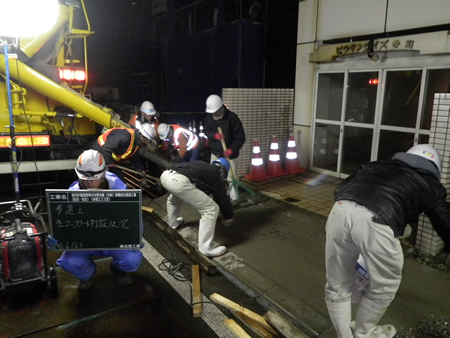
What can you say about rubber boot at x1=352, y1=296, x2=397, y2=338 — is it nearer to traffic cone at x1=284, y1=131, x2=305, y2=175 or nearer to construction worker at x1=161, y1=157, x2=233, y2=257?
construction worker at x1=161, y1=157, x2=233, y2=257

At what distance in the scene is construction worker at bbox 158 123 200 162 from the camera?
6191mm

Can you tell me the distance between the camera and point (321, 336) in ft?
10.3

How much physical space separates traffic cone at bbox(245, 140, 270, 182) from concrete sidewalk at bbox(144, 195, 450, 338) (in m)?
1.74

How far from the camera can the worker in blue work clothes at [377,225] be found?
267cm

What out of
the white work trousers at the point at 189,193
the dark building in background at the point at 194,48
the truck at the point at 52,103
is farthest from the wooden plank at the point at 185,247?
the dark building in background at the point at 194,48

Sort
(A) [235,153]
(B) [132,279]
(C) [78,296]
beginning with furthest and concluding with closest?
(A) [235,153], (B) [132,279], (C) [78,296]

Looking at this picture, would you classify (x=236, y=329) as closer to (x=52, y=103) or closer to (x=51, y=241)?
(x=51, y=241)

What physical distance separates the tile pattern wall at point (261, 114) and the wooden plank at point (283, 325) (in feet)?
16.4

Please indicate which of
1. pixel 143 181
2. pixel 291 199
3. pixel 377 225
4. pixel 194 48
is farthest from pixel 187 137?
pixel 194 48

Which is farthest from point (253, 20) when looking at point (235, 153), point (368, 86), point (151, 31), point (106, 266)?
point (106, 266)

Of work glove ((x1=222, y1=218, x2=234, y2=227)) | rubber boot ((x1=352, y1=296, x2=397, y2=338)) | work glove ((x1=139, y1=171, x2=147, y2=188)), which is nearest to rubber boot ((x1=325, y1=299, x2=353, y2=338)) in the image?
rubber boot ((x1=352, y1=296, x2=397, y2=338))

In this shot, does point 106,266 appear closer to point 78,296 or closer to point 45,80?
point 78,296

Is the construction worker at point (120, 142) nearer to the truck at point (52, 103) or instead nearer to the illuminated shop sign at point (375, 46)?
the truck at point (52, 103)

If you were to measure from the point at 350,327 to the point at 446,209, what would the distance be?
130cm
